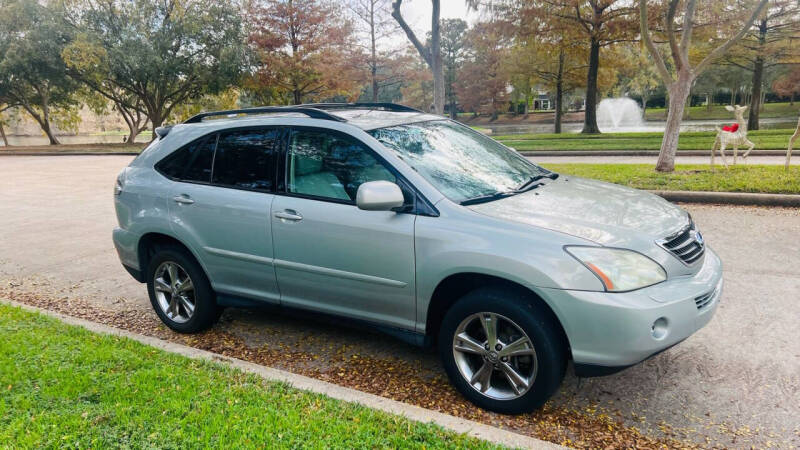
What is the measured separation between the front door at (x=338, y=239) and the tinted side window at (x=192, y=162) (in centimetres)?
84

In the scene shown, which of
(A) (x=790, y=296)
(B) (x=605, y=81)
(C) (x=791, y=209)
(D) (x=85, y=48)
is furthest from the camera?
(B) (x=605, y=81)

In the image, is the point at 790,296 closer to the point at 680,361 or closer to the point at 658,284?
the point at 680,361

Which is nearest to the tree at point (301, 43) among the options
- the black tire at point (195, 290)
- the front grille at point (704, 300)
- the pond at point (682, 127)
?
the pond at point (682, 127)

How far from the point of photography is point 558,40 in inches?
1059

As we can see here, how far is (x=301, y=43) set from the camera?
3234 centimetres

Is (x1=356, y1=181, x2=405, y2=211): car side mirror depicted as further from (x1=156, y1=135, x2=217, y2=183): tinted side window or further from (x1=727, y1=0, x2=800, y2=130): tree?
(x1=727, y1=0, x2=800, y2=130): tree

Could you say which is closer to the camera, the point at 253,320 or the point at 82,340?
the point at 82,340

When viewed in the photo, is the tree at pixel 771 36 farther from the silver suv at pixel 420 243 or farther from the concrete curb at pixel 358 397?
the concrete curb at pixel 358 397

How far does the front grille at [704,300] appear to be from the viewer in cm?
314

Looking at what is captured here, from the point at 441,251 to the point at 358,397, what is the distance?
1016mm

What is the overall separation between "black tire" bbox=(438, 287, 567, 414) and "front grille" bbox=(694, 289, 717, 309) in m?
0.80

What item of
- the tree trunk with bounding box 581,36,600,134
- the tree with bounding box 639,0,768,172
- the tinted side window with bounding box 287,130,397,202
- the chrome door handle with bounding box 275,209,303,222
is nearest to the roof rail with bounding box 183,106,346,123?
the tinted side window with bounding box 287,130,397,202

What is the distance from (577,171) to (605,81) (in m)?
23.4

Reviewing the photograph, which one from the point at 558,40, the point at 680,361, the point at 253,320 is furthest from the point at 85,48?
the point at 680,361
